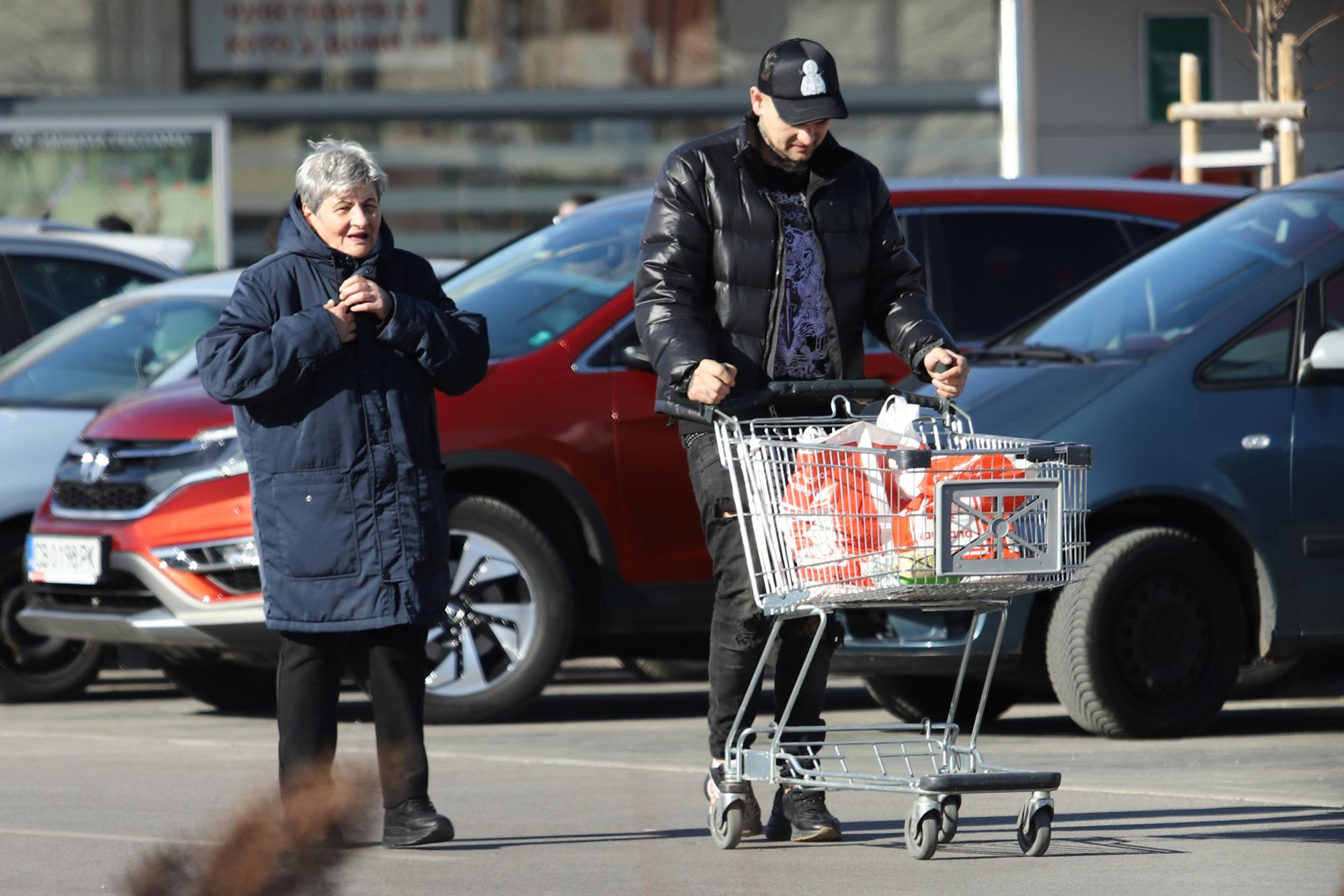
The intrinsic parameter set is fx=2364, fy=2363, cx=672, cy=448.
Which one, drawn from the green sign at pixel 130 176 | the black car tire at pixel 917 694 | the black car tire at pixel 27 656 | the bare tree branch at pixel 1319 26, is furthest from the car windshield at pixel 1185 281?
the green sign at pixel 130 176

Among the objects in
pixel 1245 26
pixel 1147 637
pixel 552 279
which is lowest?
pixel 1147 637

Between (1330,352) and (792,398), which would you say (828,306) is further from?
(1330,352)

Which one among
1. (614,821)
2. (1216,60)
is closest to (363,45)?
(1216,60)

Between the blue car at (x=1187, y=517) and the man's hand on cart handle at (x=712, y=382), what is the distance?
7.30ft

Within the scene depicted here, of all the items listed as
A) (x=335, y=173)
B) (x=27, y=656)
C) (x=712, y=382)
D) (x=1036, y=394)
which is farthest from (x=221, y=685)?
(x=712, y=382)

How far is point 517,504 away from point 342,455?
9.56 feet

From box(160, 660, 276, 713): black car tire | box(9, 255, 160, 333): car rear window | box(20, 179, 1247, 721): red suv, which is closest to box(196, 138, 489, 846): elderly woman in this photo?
box(20, 179, 1247, 721): red suv

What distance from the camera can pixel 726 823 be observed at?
563 cm

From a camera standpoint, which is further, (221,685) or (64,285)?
(64,285)

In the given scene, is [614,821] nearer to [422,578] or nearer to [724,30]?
[422,578]

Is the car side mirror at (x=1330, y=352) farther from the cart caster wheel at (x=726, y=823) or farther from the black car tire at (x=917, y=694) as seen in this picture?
the cart caster wheel at (x=726, y=823)

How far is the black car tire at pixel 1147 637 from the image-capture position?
740cm

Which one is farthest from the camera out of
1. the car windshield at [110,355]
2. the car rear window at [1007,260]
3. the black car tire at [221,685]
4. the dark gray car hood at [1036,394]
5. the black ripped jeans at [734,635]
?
the car windshield at [110,355]

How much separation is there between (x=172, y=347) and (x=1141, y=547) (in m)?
4.49
